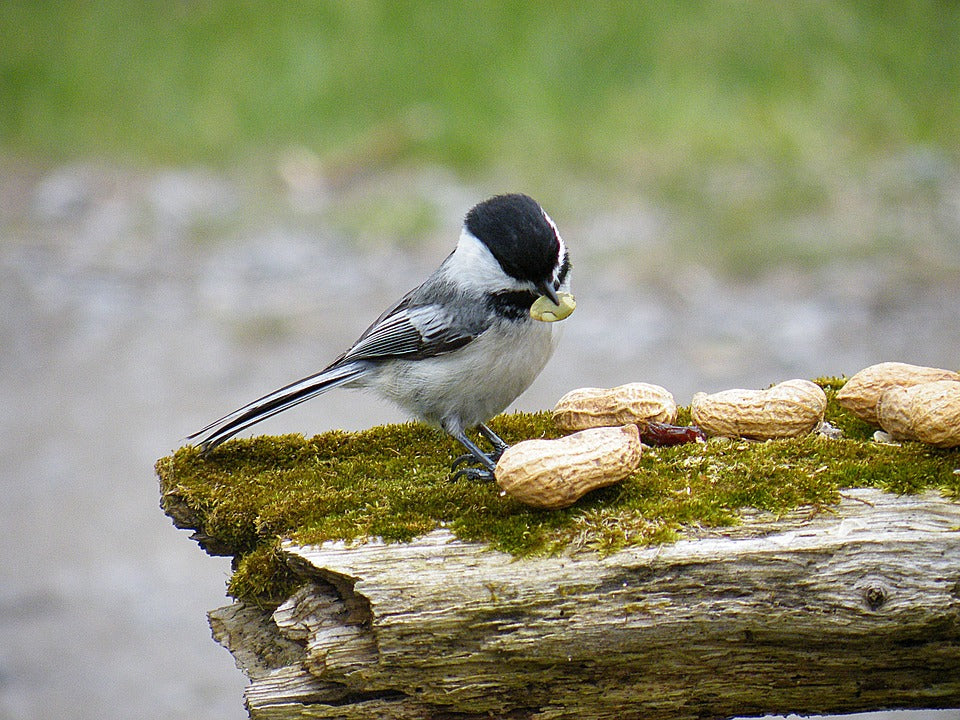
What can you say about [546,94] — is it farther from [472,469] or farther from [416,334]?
[472,469]

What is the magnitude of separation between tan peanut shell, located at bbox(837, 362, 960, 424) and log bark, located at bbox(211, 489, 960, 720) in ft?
1.94

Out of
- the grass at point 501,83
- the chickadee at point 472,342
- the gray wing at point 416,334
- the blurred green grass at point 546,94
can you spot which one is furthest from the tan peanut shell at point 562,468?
A: the grass at point 501,83

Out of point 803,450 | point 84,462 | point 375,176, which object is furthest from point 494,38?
point 803,450

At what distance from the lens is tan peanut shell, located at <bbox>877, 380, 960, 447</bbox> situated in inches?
109

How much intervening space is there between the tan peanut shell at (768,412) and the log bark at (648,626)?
1.65 ft

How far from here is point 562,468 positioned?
8.65ft

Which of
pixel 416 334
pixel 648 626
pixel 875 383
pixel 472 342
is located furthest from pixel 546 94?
pixel 648 626

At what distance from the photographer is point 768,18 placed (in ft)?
37.7

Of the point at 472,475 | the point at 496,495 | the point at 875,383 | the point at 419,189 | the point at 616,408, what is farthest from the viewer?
the point at 419,189

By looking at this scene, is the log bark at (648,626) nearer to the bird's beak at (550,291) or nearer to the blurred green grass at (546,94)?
the bird's beak at (550,291)

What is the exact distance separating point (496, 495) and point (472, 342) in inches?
28.7

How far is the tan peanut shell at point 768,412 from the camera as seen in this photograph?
3.10 meters

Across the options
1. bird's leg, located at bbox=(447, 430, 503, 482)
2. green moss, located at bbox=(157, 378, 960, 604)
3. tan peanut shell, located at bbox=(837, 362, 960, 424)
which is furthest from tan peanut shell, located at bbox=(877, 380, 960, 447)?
bird's leg, located at bbox=(447, 430, 503, 482)

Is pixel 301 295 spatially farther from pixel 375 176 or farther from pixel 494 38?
pixel 494 38
